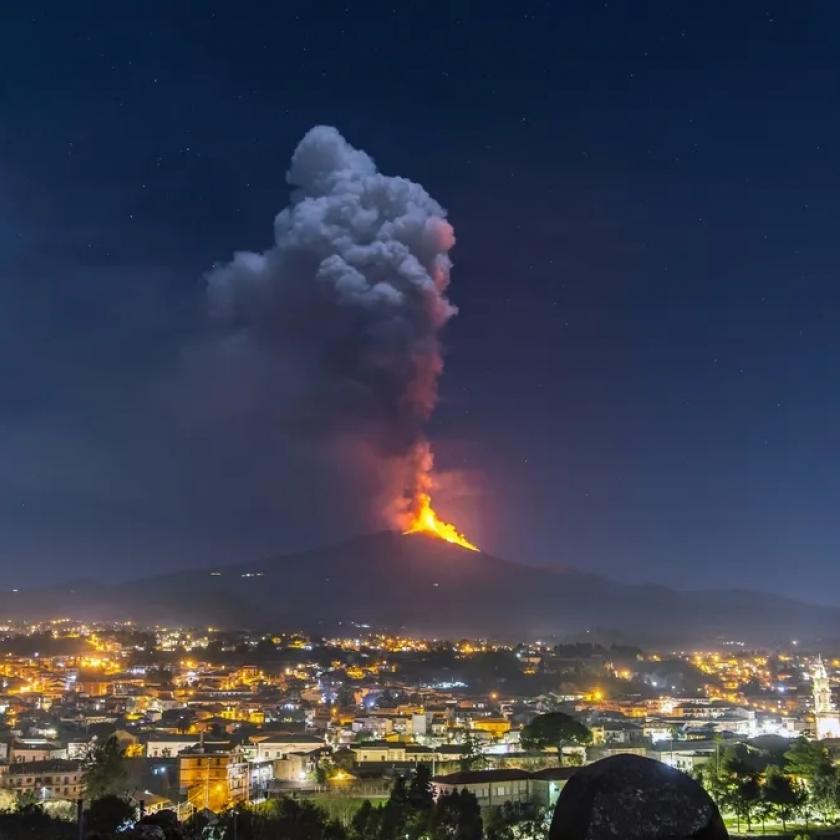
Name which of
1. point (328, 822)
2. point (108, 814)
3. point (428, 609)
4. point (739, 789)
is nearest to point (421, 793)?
point (328, 822)

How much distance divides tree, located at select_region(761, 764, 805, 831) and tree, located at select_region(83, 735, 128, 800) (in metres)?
17.6

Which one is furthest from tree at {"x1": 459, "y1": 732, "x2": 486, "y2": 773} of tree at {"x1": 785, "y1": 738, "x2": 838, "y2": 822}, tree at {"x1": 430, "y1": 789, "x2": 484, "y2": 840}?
tree at {"x1": 785, "y1": 738, "x2": 838, "y2": 822}

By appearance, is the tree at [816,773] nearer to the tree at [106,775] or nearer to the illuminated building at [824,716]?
the illuminated building at [824,716]

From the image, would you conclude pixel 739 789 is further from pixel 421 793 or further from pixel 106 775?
pixel 106 775

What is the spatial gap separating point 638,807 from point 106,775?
85.6 ft

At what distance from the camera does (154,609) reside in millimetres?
179500

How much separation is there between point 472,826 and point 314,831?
185 inches

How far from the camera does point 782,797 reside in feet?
88.6

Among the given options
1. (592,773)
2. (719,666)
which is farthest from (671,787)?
(719,666)

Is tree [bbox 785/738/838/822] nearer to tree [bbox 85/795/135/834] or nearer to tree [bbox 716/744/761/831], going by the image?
tree [bbox 716/744/761/831]

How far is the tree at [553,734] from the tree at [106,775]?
14.4m

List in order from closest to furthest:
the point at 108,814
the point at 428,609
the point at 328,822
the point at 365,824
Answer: the point at 108,814 → the point at 328,822 → the point at 365,824 → the point at 428,609

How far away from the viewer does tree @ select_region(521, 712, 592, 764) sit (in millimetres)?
37625

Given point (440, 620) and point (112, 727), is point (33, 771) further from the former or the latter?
point (440, 620)
